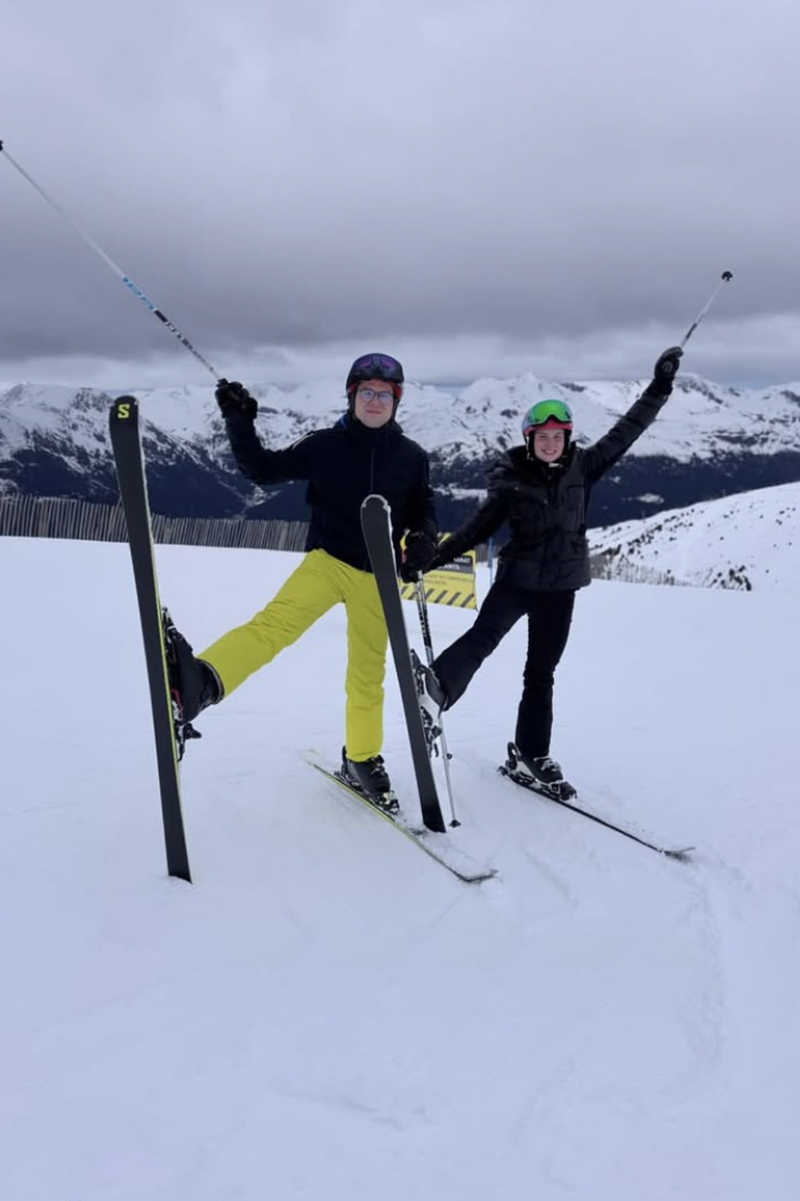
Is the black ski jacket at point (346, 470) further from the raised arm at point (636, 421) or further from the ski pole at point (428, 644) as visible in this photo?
the raised arm at point (636, 421)

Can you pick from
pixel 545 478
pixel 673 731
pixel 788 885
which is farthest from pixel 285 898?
pixel 673 731

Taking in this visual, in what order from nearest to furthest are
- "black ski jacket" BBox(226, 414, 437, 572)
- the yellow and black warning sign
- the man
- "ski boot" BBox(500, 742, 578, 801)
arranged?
the man < "black ski jacket" BBox(226, 414, 437, 572) < "ski boot" BBox(500, 742, 578, 801) < the yellow and black warning sign

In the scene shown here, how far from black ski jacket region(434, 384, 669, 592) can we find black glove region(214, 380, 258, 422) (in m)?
1.31

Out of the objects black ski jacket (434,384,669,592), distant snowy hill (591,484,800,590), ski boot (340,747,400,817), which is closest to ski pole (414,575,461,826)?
black ski jacket (434,384,669,592)

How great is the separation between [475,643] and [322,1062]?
2.57m

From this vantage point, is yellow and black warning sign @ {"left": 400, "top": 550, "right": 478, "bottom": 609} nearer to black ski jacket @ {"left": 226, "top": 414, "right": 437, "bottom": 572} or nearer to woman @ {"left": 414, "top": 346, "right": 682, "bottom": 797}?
woman @ {"left": 414, "top": 346, "right": 682, "bottom": 797}

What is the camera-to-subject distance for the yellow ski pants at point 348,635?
147 inches

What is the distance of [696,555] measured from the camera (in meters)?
119

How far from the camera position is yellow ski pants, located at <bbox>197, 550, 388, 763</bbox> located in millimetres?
3734

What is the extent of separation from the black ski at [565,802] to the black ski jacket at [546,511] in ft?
3.63

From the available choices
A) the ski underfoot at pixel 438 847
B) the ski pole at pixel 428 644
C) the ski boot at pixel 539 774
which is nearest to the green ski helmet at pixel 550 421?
the ski pole at pixel 428 644

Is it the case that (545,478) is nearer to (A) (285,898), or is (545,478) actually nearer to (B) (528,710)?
(B) (528,710)

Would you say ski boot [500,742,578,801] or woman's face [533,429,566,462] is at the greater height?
woman's face [533,429,566,462]

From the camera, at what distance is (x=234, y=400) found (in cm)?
374
